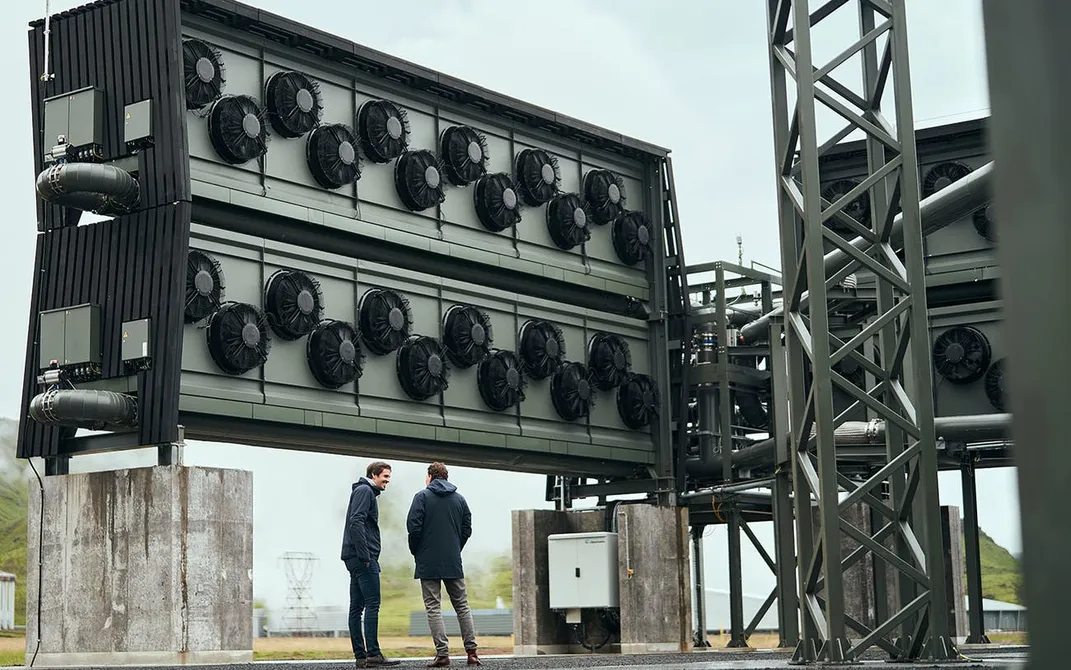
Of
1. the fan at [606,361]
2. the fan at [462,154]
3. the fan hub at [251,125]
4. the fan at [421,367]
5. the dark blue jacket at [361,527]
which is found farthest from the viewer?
the fan at [606,361]

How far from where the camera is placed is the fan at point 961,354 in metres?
30.5

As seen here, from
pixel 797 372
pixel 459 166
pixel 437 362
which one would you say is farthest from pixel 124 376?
pixel 797 372

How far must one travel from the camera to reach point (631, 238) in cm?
3198

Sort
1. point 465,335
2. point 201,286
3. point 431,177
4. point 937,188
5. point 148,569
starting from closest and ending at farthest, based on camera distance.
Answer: point 148,569 → point 201,286 → point 431,177 → point 465,335 → point 937,188

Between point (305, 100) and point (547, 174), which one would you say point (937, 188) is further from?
point (305, 100)

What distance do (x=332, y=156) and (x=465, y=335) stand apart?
446cm

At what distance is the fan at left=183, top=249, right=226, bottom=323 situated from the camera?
22.2 m

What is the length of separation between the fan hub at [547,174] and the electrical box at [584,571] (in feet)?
24.2

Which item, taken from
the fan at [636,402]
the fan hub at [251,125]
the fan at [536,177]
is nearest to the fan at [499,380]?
the fan at [536,177]

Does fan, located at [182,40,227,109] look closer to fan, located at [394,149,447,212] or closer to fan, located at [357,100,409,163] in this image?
fan, located at [357,100,409,163]

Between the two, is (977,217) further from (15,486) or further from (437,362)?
→ (15,486)

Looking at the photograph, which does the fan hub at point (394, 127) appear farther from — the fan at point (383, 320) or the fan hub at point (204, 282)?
the fan hub at point (204, 282)

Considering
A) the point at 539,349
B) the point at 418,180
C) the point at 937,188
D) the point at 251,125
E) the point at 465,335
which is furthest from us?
the point at 937,188

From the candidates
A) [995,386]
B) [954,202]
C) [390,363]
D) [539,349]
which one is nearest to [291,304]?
[390,363]
